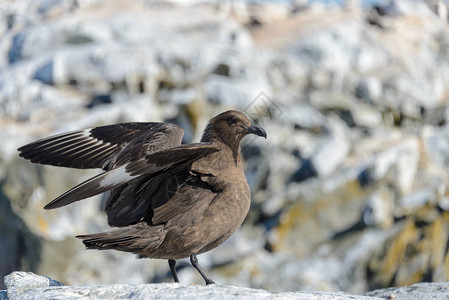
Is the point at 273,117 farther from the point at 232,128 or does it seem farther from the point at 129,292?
the point at 129,292

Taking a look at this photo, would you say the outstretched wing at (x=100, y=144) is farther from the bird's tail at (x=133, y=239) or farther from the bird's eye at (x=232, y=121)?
the bird's tail at (x=133, y=239)

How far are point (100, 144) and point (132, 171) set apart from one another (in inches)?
54.1

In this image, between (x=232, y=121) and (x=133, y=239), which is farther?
(x=232, y=121)

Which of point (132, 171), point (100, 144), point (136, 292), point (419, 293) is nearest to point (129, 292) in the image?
point (136, 292)

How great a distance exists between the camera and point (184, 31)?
19.7 meters

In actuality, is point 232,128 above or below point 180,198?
above

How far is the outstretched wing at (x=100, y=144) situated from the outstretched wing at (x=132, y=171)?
58 cm

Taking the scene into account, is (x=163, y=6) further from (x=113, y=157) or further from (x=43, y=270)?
(x=113, y=157)

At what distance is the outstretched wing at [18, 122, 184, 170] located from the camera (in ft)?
17.0

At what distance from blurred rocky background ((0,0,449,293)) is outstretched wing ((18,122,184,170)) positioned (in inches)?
198

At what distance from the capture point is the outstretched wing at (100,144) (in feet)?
17.0

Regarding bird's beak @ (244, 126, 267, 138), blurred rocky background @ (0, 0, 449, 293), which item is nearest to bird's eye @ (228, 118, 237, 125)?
bird's beak @ (244, 126, 267, 138)

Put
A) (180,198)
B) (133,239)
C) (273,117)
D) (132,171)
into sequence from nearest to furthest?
(132,171)
(133,239)
(180,198)
(273,117)

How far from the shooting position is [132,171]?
4.45m
